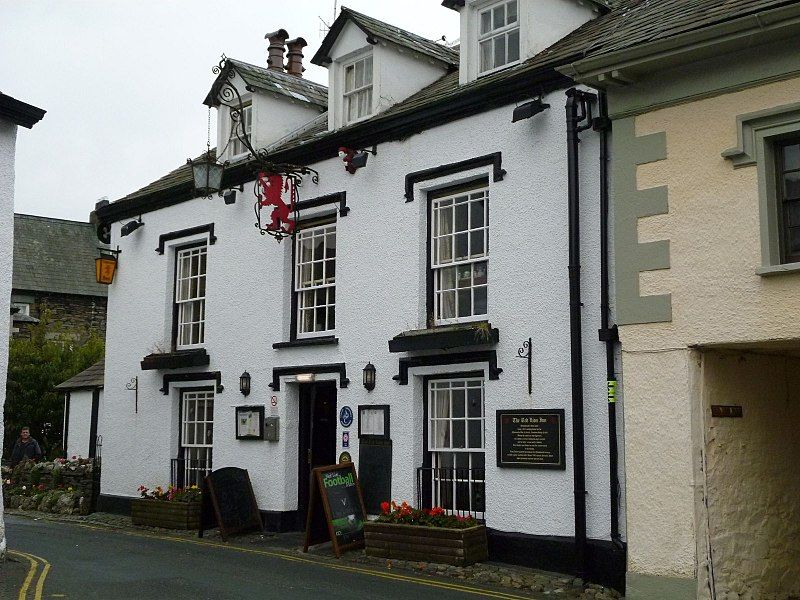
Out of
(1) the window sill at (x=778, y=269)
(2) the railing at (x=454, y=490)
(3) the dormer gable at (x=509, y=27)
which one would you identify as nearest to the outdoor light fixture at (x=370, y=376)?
(2) the railing at (x=454, y=490)

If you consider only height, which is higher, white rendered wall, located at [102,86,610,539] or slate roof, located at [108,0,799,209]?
slate roof, located at [108,0,799,209]

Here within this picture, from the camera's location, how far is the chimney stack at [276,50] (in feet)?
65.9

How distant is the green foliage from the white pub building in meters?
10.6

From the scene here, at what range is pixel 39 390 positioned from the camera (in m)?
27.7

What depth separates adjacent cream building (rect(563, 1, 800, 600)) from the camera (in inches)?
355

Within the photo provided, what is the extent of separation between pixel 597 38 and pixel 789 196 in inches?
137

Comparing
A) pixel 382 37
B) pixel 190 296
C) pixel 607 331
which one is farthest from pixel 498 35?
pixel 190 296

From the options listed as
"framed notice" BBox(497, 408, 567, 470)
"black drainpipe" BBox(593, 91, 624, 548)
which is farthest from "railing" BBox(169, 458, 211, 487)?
"black drainpipe" BBox(593, 91, 624, 548)

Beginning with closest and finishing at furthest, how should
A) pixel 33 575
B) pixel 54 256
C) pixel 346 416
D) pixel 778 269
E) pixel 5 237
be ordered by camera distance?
pixel 778 269 → pixel 33 575 → pixel 5 237 → pixel 346 416 → pixel 54 256

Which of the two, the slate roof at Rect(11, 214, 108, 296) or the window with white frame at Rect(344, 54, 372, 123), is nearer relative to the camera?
the window with white frame at Rect(344, 54, 372, 123)

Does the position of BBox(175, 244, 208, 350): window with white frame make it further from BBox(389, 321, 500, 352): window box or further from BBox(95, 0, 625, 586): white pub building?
BBox(389, 321, 500, 352): window box

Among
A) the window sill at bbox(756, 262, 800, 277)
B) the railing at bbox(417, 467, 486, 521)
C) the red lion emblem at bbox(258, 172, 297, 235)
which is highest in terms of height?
the red lion emblem at bbox(258, 172, 297, 235)

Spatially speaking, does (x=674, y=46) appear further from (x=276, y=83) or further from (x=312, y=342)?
(x=276, y=83)

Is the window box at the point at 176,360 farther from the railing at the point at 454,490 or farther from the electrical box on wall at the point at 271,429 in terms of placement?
the railing at the point at 454,490
